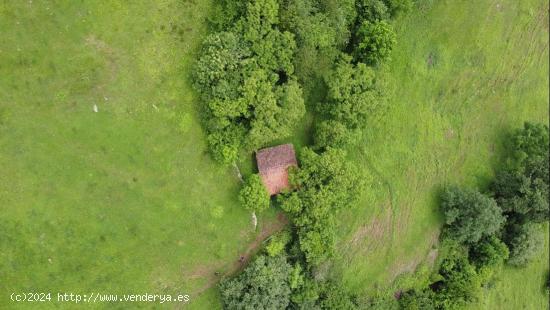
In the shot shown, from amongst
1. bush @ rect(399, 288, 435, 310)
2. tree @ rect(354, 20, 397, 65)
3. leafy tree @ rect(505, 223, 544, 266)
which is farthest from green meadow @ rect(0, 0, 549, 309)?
leafy tree @ rect(505, 223, 544, 266)

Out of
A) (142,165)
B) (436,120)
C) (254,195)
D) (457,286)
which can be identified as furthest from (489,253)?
(142,165)

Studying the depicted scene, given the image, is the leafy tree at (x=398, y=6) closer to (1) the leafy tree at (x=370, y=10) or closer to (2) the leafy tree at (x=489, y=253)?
Result: (1) the leafy tree at (x=370, y=10)

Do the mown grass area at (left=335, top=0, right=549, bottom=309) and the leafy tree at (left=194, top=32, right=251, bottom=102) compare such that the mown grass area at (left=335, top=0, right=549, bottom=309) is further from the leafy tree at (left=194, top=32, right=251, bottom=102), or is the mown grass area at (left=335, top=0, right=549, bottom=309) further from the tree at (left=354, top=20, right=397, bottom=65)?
the leafy tree at (left=194, top=32, right=251, bottom=102)

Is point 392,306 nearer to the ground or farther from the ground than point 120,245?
nearer to the ground

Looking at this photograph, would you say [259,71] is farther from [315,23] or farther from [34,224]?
[34,224]

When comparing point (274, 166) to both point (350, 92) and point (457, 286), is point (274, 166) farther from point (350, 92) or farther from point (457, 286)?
point (457, 286)

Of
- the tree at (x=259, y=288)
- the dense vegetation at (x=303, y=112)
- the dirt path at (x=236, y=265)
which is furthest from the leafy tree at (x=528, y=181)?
the tree at (x=259, y=288)

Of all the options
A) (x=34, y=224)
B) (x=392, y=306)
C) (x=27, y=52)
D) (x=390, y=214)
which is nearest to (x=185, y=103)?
(x=27, y=52)
